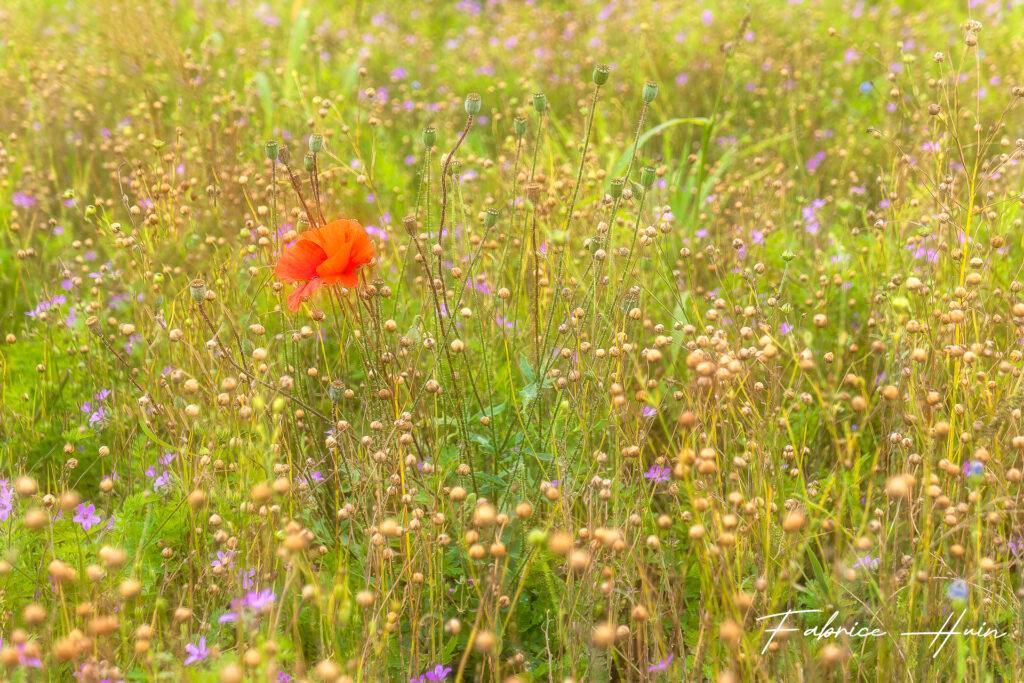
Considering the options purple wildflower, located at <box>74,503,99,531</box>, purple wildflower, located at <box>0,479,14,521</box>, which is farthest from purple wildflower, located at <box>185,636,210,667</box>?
purple wildflower, located at <box>0,479,14,521</box>

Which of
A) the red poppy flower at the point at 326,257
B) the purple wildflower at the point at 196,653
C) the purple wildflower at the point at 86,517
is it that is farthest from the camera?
the red poppy flower at the point at 326,257

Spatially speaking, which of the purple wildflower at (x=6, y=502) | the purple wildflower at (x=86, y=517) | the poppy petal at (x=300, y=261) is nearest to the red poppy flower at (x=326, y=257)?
the poppy petal at (x=300, y=261)

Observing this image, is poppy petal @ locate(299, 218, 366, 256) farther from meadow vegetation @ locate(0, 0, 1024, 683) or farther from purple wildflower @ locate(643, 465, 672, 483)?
purple wildflower @ locate(643, 465, 672, 483)

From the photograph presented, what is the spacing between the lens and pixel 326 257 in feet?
6.22

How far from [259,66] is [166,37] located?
2.94ft

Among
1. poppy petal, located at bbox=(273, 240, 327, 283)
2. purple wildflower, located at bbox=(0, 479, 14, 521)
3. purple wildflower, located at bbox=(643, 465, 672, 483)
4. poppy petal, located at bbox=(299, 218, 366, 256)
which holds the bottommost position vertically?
purple wildflower, located at bbox=(643, 465, 672, 483)

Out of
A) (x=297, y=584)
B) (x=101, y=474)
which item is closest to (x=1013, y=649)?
(x=297, y=584)

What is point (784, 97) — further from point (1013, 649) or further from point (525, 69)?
point (1013, 649)

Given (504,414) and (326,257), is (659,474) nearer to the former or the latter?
(504,414)

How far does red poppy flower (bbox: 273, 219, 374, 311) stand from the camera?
5.97ft

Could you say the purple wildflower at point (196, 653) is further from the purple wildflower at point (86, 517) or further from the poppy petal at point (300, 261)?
the poppy petal at point (300, 261)

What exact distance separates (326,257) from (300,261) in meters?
0.06

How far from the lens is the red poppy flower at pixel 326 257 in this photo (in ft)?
5.97

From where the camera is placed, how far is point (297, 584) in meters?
1.57
